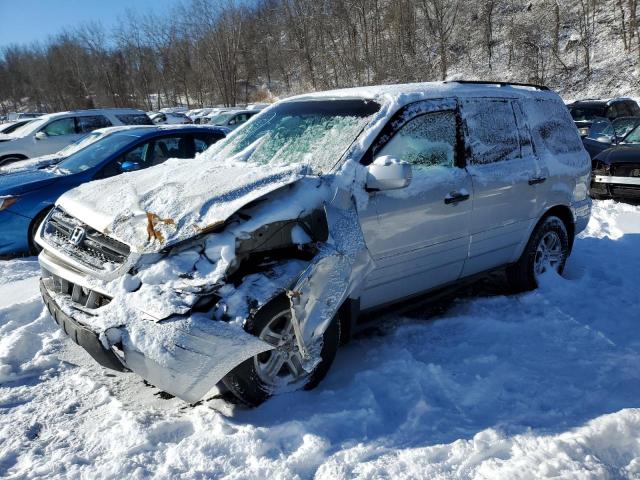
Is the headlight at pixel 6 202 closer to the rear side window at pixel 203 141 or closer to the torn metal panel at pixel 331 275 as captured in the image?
the rear side window at pixel 203 141

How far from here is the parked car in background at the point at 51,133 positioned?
40.6 feet

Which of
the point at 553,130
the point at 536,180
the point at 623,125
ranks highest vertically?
the point at 553,130

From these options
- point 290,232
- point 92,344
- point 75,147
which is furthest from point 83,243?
point 75,147

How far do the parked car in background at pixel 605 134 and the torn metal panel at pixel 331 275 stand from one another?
30.4 ft

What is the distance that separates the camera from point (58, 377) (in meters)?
3.37

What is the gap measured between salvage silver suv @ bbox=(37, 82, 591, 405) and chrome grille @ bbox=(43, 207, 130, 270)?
1 centimetres

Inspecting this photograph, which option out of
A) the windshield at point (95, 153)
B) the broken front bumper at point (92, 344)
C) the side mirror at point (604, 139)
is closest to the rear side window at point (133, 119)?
the windshield at point (95, 153)

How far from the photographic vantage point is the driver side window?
351cm

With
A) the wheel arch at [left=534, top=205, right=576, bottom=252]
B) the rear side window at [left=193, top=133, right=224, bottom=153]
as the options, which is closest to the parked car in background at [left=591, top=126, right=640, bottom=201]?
the wheel arch at [left=534, top=205, right=576, bottom=252]

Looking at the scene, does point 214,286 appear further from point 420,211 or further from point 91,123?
point 91,123

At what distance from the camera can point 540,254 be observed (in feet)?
15.8

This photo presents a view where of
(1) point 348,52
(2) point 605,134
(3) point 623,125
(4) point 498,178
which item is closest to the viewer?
(4) point 498,178

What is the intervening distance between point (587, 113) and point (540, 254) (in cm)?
1281

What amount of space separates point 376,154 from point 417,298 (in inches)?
47.2
